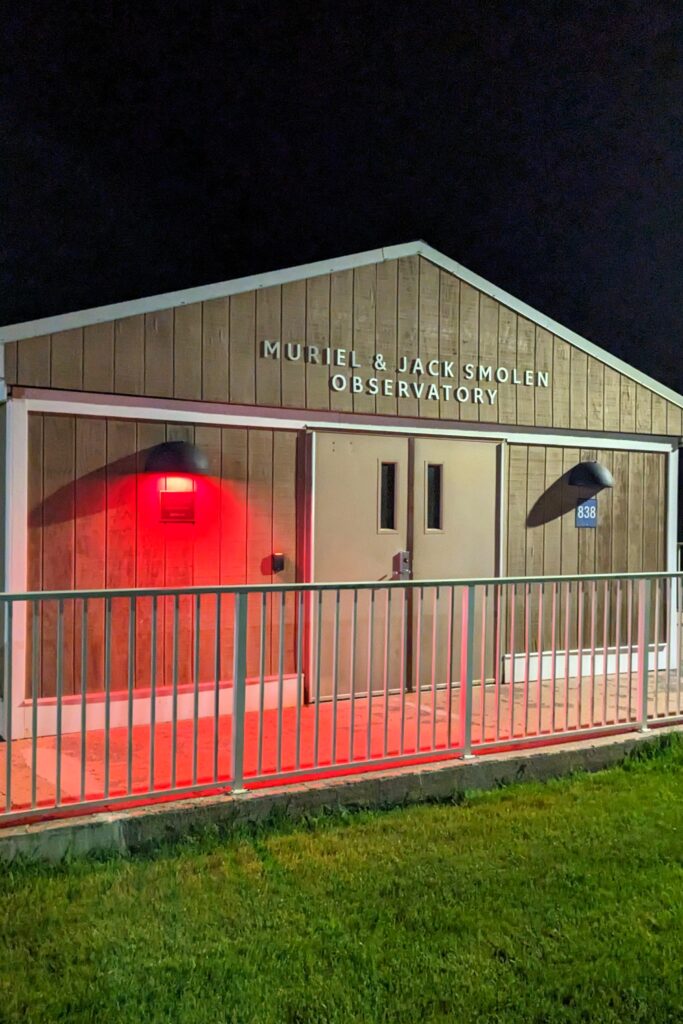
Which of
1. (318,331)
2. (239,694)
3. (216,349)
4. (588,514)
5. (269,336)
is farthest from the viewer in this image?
→ (588,514)

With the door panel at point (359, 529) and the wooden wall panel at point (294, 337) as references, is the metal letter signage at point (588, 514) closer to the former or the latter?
the door panel at point (359, 529)

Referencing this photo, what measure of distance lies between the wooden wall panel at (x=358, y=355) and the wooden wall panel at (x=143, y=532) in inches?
13.6

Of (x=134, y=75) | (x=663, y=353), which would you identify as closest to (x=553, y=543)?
(x=134, y=75)

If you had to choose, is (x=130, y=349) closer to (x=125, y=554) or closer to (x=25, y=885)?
(x=125, y=554)

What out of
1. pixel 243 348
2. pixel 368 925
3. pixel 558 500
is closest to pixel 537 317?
pixel 558 500

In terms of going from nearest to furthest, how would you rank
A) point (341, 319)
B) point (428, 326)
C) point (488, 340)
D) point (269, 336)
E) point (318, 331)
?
point (269, 336) < point (318, 331) < point (341, 319) < point (428, 326) < point (488, 340)

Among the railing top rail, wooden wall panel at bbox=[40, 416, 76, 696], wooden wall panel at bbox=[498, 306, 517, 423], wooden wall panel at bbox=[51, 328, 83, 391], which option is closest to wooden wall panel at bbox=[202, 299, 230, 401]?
wooden wall panel at bbox=[51, 328, 83, 391]

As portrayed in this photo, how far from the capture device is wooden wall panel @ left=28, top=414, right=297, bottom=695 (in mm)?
5551

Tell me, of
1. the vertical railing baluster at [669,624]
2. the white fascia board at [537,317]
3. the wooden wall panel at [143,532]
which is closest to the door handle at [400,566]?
the wooden wall panel at [143,532]

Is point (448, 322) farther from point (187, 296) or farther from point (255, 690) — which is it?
point (255, 690)

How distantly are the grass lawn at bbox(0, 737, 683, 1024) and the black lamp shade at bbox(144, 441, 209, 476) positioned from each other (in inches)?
100.0

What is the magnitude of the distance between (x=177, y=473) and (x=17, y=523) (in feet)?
3.56

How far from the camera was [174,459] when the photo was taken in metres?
5.73

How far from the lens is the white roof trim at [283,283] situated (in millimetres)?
5430
